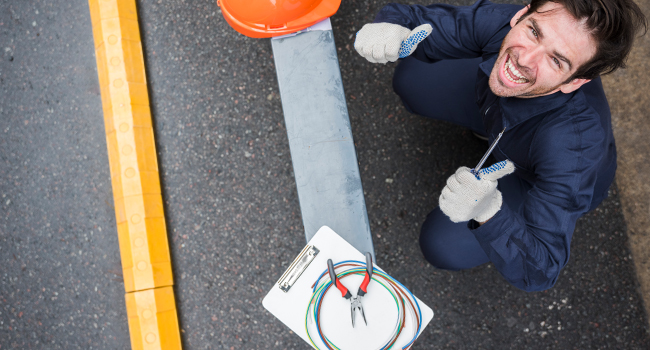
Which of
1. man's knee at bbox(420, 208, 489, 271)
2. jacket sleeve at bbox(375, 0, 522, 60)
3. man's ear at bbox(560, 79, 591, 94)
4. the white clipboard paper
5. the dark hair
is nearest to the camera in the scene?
A: the dark hair

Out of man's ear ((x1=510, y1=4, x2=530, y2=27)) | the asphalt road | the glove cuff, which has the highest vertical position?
man's ear ((x1=510, y1=4, x2=530, y2=27))

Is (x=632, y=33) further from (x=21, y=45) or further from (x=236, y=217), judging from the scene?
(x=21, y=45)

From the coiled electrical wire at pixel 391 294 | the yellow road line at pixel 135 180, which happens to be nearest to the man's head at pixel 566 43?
the coiled electrical wire at pixel 391 294

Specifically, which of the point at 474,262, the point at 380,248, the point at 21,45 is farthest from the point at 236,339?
the point at 21,45

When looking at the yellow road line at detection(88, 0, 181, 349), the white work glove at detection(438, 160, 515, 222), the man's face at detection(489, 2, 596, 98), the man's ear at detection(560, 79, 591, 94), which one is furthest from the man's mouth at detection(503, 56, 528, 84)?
the yellow road line at detection(88, 0, 181, 349)

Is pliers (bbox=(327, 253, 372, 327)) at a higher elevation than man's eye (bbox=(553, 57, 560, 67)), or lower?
lower

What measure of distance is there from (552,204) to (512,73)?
1.45 feet

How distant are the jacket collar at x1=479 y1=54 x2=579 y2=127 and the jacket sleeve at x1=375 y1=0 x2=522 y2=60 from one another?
10 cm

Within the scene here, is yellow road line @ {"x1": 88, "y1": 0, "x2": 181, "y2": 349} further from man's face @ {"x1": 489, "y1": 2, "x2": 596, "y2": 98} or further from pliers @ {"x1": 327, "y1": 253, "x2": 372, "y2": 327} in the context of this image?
man's face @ {"x1": 489, "y1": 2, "x2": 596, "y2": 98}

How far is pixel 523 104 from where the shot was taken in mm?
1371

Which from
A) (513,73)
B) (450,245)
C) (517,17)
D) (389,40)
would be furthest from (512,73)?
(450,245)

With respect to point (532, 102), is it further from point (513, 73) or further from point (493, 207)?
point (493, 207)

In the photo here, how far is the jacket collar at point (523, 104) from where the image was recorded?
4.33 feet

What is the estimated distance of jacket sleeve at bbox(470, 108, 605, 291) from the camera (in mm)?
1304
